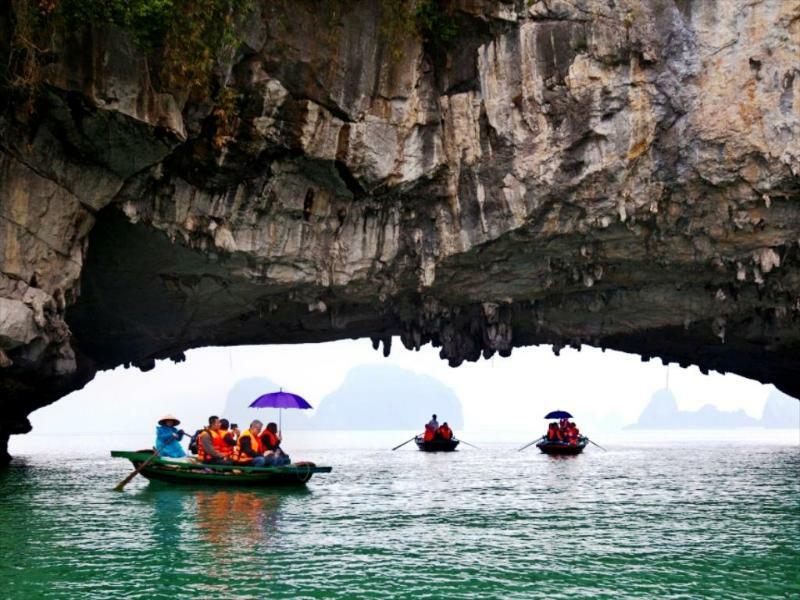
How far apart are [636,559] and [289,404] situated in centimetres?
1313

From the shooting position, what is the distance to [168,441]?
21609 millimetres

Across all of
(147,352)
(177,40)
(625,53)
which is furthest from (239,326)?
Result: (625,53)

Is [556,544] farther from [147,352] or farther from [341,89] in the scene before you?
[147,352]

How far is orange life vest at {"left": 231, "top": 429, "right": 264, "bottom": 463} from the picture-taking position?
20328 millimetres

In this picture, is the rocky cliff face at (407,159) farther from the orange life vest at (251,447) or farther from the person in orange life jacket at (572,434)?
the person in orange life jacket at (572,434)

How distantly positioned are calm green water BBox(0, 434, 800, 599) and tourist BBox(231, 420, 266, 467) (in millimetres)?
997

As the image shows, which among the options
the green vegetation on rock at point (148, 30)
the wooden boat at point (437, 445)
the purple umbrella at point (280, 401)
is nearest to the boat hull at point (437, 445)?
the wooden boat at point (437, 445)

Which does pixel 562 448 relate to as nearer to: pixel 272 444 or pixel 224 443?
pixel 272 444

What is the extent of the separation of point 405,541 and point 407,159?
1027 centimetres

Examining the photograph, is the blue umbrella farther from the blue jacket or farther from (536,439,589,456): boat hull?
the blue jacket

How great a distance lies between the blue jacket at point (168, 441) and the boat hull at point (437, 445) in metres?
20.9

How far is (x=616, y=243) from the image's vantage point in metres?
22.1

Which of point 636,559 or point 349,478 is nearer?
point 636,559

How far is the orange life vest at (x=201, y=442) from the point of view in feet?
67.2
